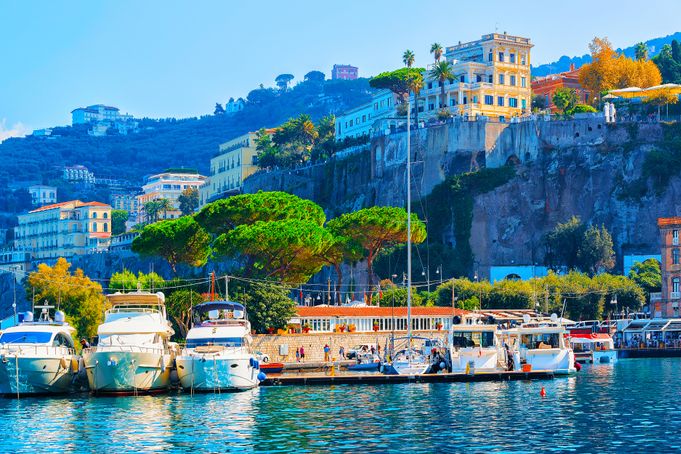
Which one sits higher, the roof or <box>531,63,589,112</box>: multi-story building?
<box>531,63,589,112</box>: multi-story building

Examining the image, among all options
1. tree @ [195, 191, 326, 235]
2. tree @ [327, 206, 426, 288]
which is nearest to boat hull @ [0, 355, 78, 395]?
tree @ [195, 191, 326, 235]

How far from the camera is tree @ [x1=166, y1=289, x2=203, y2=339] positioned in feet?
280

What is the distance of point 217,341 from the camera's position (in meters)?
63.3

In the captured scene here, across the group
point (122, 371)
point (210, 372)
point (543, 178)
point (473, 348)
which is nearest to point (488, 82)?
point (543, 178)

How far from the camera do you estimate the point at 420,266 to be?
126875 millimetres

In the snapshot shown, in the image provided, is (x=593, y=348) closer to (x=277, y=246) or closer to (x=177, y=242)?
(x=277, y=246)

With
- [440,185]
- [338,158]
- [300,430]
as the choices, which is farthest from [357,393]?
[338,158]

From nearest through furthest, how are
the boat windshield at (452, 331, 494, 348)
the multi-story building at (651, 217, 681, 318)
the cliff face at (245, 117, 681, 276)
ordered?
1. the boat windshield at (452, 331, 494, 348)
2. the multi-story building at (651, 217, 681, 318)
3. the cliff face at (245, 117, 681, 276)

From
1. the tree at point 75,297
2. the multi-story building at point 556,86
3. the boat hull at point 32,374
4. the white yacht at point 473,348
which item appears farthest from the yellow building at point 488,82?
the boat hull at point 32,374

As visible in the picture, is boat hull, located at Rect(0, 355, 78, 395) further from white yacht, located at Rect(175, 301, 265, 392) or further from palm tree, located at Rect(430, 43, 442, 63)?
palm tree, located at Rect(430, 43, 442, 63)

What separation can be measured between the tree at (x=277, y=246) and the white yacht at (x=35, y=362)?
2722cm

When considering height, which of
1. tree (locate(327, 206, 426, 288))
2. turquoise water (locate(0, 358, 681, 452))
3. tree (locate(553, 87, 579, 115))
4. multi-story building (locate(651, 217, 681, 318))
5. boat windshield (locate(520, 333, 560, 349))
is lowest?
turquoise water (locate(0, 358, 681, 452))

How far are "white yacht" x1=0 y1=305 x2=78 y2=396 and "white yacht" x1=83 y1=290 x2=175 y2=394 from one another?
131cm

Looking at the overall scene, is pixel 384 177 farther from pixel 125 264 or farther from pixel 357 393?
pixel 357 393
